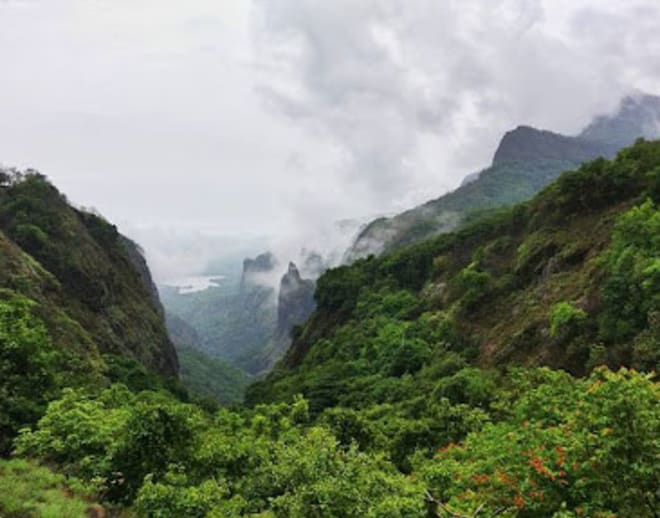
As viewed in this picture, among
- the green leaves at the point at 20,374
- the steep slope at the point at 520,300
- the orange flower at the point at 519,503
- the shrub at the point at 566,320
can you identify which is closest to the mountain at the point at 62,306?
the green leaves at the point at 20,374

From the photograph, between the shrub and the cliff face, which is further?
the cliff face

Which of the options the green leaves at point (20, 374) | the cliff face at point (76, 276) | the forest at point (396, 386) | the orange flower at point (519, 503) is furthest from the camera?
the cliff face at point (76, 276)

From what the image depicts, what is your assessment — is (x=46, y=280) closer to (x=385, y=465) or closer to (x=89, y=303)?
(x=89, y=303)

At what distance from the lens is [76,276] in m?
87.9

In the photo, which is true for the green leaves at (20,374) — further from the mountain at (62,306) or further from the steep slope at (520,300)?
the steep slope at (520,300)

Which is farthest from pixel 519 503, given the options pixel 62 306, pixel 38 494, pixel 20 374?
pixel 62 306

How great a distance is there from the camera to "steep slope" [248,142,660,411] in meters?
42.1

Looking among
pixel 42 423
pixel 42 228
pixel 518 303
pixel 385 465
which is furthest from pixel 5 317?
pixel 42 228

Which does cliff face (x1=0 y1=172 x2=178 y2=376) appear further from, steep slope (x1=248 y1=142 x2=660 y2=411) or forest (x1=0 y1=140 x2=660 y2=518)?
steep slope (x1=248 y1=142 x2=660 y2=411)

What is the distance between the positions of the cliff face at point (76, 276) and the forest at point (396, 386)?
0.44 metres

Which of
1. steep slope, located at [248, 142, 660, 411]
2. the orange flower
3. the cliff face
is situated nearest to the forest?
the orange flower

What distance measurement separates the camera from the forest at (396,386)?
1542cm

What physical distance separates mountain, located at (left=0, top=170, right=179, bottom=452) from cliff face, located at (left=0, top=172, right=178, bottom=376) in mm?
168

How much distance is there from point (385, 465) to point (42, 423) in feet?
46.9
